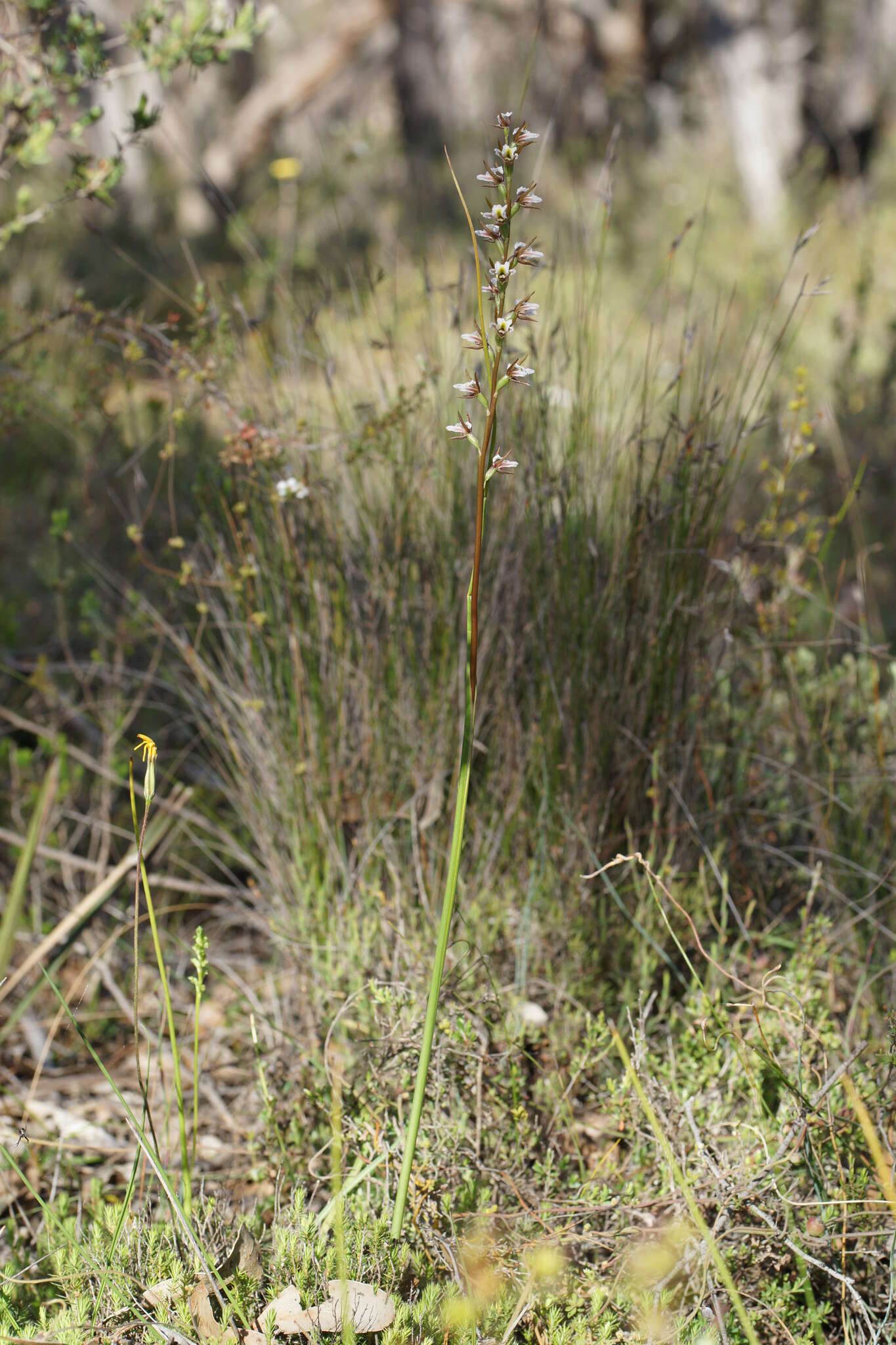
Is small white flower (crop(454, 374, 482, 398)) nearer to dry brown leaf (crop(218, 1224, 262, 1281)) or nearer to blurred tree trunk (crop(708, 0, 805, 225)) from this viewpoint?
dry brown leaf (crop(218, 1224, 262, 1281))

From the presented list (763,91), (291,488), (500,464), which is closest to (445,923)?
(500,464)

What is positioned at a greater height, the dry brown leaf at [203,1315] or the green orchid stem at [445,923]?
the green orchid stem at [445,923]

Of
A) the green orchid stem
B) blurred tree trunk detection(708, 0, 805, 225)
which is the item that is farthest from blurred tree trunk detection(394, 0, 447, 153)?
the green orchid stem

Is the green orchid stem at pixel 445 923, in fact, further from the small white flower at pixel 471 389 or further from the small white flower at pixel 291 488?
the small white flower at pixel 291 488

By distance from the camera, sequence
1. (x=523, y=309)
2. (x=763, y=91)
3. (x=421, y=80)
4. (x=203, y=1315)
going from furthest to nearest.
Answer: (x=421, y=80) → (x=763, y=91) → (x=203, y=1315) → (x=523, y=309)

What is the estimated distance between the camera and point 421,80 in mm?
9625

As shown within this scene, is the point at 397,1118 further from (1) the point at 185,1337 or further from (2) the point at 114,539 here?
(2) the point at 114,539

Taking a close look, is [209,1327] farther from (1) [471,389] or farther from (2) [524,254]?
(2) [524,254]

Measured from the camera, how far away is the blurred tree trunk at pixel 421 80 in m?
9.25

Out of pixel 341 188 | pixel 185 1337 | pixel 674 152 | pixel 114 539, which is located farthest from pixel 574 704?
pixel 674 152

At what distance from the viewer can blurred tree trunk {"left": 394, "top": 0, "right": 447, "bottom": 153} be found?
9250 millimetres

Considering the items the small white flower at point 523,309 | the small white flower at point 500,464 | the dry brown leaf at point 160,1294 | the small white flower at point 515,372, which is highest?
the small white flower at point 523,309

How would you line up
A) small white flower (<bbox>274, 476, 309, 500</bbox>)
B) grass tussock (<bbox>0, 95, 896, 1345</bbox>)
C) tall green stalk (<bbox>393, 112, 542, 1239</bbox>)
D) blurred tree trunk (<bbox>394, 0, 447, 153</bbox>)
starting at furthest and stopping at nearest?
blurred tree trunk (<bbox>394, 0, 447, 153</bbox>), small white flower (<bbox>274, 476, 309, 500</bbox>), grass tussock (<bbox>0, 95, 896, 1345</bbox>), tall green stalk (<bbox>393, 112, 542, 1239</bbox>)

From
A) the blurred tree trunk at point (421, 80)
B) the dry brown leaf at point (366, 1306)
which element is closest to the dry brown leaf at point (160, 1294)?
the dry brown leaf at point (366, 1306)
